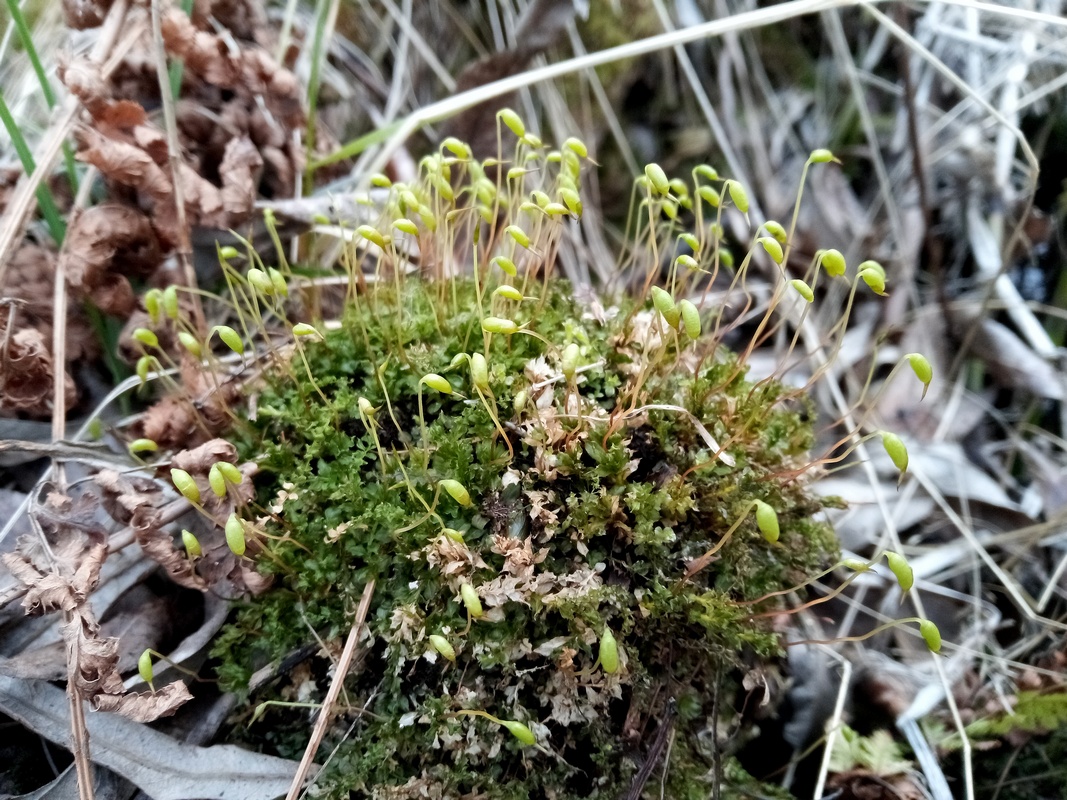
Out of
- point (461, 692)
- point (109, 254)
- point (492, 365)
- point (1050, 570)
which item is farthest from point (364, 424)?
point (1050, 570)

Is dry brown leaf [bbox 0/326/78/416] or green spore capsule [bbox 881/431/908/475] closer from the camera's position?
green spore capsule [bbox 881/431/908/475]

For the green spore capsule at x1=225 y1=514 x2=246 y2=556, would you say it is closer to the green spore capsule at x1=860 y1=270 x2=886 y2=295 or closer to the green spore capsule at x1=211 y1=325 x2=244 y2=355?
the green spore capsule at x1=211 y1=325 x2=244 y2=355

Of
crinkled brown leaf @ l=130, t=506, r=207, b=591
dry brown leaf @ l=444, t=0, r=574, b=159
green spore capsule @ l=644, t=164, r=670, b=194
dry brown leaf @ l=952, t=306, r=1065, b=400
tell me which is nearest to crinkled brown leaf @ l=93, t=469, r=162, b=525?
crinkled brown leaf @ l=130, t=506, r=207, b=591

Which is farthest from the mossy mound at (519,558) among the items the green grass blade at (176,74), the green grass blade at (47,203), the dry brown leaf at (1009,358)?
the dry brown leaf at (1009,358)

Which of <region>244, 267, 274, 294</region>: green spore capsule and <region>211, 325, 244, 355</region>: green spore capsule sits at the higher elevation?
<region>244, 267, 274, 294</region>: green spore capsule

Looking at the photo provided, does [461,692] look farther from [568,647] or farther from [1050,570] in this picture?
[1050,570]

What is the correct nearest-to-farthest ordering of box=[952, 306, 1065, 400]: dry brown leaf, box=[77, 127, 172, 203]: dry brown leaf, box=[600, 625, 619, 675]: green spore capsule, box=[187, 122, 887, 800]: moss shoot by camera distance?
1. box=[600, 625, 619, 675]: green spore capsule
2. box=[187, 122, 887, 800]: moss shoot
3. box=[77, 127, 172, 203]: dry brown leaf
4. box=[952, 306, 1065, 400]: dry brown leaf
